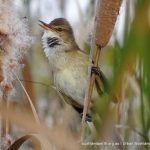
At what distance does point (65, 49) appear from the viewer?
2.21 m

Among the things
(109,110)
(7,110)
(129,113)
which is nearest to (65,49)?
(129,113)

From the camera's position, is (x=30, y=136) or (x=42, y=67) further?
(x=42, y=67)

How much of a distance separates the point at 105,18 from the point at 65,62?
1.22 m

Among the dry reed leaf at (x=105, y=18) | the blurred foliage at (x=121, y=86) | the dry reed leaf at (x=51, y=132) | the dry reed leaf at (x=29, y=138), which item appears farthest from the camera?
the dry reed leaf at (x=29, y=138)

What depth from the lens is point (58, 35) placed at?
217 cm

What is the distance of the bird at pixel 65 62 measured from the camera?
2.13 meters

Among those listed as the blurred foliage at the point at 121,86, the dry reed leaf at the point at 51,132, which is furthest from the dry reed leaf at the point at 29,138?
the dry reed leaf at the point at 51,132

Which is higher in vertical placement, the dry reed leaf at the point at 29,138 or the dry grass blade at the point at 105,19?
the dry grass blade at the point at 105,19

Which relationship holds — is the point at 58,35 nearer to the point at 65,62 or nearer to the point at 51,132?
the point at 65,62

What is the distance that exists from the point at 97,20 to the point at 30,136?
1.24 ft

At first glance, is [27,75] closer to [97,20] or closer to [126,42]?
[97,20]

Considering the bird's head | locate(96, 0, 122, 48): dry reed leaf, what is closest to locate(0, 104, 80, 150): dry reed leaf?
locate(96, 0, 122, 48): dry reed leaf

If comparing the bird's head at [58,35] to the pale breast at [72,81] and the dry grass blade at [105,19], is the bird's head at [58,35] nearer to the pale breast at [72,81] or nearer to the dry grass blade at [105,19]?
the pale breast at [72,81]

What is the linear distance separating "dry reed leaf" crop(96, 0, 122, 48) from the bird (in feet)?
3.52
